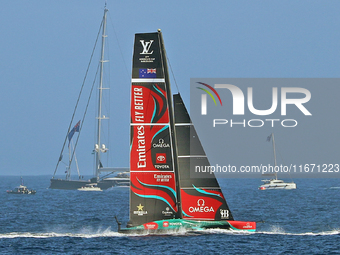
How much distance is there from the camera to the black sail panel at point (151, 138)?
29531 mm

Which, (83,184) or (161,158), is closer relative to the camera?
(161,158)

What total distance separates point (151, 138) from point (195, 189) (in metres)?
3.79

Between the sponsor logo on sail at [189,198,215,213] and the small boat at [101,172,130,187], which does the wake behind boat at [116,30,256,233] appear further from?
the small boat at [101,172,130,187]

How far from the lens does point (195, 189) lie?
30688 mm

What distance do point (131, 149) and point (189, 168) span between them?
3.28 metres

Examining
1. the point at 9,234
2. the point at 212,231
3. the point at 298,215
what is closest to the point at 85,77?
the point at 298,215

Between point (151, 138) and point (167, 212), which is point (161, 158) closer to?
point (151, 138)

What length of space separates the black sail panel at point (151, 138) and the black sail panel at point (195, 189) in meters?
1.01

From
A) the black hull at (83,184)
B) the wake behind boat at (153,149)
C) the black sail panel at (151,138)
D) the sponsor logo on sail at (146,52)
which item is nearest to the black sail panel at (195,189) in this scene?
the wake behind boat at (153,149)

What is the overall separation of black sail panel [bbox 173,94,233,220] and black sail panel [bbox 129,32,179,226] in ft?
3.31

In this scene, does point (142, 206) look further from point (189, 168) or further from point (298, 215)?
point (298, 215)

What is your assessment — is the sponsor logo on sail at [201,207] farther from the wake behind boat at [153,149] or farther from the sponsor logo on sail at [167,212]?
the sponsor logo on sail at [167,212]

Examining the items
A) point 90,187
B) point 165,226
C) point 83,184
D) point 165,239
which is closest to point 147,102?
point 165,226

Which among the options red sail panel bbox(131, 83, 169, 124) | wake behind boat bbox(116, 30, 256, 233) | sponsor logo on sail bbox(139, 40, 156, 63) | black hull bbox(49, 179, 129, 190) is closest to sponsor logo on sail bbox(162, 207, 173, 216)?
wake behind boat bbox(116, 30, 256, 233)
